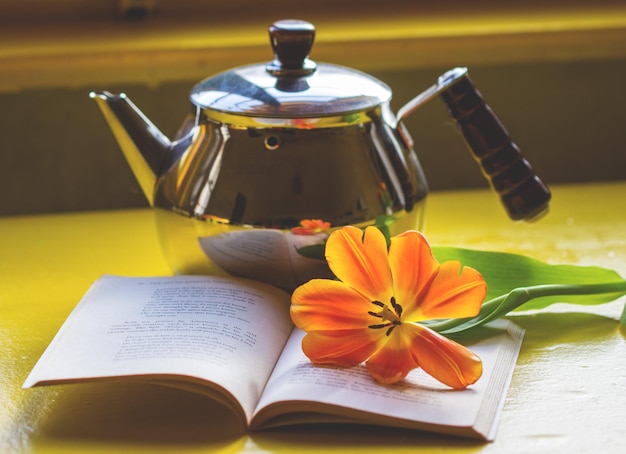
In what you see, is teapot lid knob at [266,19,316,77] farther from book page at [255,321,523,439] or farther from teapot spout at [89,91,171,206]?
book page at [255,321,523,439]

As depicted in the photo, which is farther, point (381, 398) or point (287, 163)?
point (287, 163)

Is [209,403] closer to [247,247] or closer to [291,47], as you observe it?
[247,247]

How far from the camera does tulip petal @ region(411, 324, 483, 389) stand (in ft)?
2.22

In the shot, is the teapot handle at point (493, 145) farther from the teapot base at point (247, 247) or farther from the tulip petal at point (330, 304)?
the tulip petal at point (330, 304)

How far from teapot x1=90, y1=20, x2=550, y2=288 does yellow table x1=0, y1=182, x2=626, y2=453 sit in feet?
0.40

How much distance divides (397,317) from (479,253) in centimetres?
17

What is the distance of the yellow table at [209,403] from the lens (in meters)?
0.64

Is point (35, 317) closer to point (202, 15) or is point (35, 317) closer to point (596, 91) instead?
point (202, 15)

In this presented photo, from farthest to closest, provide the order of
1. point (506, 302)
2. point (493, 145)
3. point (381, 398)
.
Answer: point (493, 145)
point (506, 302)
point (381, 398)

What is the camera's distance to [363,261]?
2.35ft

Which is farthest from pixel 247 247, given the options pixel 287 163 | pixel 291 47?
pixel 291 47

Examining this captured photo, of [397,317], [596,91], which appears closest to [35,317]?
[397,317]

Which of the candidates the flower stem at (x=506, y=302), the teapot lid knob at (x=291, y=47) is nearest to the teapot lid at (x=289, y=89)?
the teapot lid knob at (x=291, y=47)

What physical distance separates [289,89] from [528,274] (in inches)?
10.6
